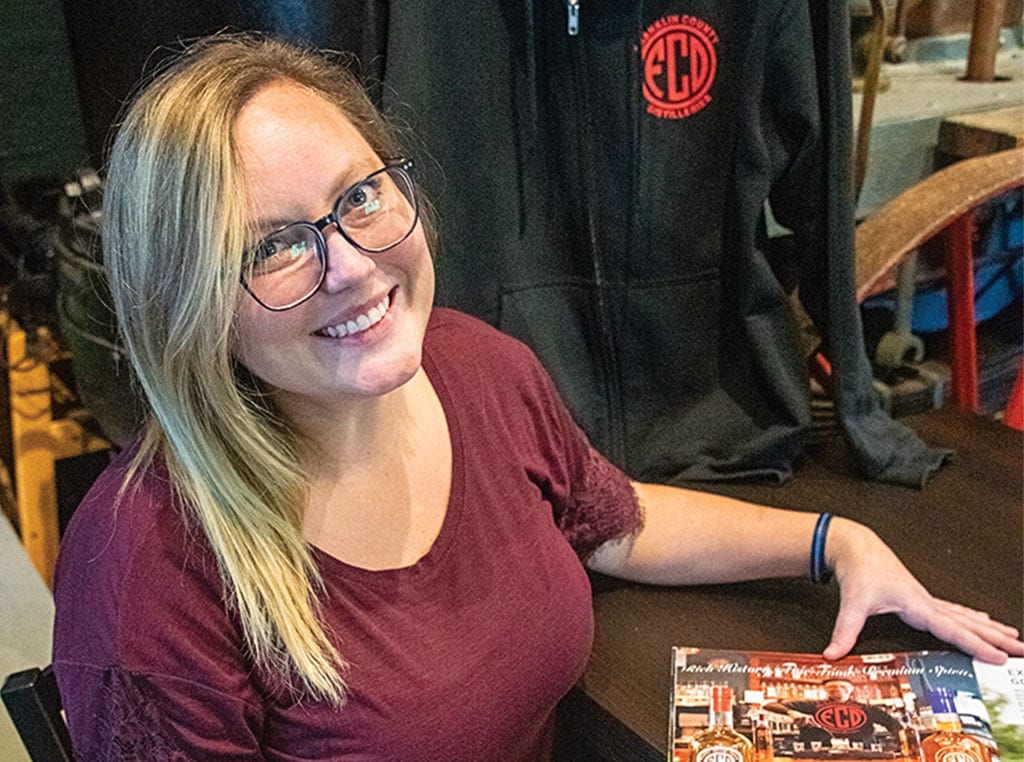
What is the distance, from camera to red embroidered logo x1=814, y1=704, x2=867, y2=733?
3.03 ft

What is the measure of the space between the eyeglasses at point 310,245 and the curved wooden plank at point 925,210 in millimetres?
696

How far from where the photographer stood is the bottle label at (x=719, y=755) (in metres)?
0.90

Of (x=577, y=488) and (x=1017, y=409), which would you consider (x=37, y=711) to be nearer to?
(x=577, y=488)

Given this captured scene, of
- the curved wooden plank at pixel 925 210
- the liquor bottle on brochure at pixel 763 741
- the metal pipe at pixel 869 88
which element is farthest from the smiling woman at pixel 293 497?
the metal pipe at pixel 869 88

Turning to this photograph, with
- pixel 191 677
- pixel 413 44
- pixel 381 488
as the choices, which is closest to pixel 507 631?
pixel 381 488

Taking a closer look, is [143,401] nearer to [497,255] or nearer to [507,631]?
[507,631]

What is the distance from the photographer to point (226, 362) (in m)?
0.81

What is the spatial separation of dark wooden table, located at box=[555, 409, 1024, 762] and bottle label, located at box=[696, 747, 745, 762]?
4 cm

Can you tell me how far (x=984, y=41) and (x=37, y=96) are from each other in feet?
4.95

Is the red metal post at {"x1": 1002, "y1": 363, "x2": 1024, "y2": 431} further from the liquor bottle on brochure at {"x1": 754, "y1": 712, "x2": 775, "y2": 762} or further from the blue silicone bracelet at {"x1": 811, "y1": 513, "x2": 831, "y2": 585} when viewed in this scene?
the liquor bottle on brochure at {"x1": 754, "y1": 712, "x2": 775, "y2": 762}

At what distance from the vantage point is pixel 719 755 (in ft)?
2.98

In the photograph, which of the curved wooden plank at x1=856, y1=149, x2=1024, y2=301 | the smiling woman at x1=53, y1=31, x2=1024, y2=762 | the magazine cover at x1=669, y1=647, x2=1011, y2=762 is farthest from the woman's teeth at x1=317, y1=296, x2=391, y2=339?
the curved wooden plank at x1=856, y1=149, x2=1024, y2=301

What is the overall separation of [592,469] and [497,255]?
268 millimetres

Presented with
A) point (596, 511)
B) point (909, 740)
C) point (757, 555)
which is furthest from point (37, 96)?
point (909, 740)
